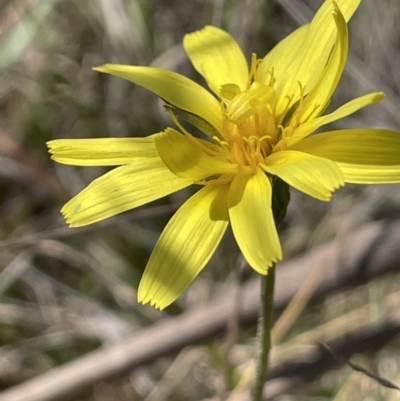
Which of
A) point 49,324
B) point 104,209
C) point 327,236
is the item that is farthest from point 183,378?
point 104,209

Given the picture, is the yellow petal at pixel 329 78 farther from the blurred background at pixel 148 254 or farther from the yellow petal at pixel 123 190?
the blurred background at pixel 148 254

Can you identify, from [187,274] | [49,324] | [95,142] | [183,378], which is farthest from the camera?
[49,324]

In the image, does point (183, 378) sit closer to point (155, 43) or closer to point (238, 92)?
point (238, 92)

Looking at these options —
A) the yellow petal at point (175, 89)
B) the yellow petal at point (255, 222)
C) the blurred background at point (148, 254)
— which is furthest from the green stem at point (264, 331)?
the blurred background at point (148, 254)

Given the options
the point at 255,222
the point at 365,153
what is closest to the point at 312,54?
the point at 365,153

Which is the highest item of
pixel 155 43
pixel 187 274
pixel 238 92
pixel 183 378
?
pixel 238 92

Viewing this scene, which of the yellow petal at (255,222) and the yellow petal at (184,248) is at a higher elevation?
the yellow petal at (255,222)
